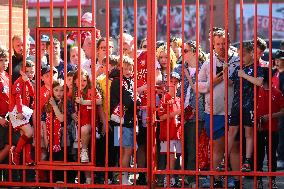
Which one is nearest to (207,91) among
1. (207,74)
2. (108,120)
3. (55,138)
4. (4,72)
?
(207,74)

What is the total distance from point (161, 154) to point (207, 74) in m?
1.16

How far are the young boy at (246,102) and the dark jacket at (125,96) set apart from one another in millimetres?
1042

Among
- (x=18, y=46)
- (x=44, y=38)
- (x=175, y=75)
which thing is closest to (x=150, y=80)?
(x=175, y=75)

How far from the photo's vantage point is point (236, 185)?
354 inches

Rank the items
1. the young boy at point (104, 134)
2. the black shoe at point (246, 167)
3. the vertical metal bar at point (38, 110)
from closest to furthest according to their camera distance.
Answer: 1. the black shoe at point (246, 167)
2. the vertical metal bar at point (38, 110)
3. the young boy at point (104, 134)

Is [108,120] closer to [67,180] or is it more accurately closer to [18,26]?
[67,180]

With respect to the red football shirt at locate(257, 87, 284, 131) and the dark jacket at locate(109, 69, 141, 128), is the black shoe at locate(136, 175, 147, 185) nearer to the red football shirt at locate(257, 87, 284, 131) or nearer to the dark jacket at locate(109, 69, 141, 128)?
the dark jacket at locate(109, 69, 141, 128)

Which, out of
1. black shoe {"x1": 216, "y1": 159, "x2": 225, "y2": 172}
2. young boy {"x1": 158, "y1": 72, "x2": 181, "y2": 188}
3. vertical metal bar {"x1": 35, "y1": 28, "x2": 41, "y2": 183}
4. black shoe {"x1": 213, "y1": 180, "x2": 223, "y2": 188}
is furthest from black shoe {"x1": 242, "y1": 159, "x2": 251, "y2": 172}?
vertical metal bar {"x1": 35, "y1": 28, "x2": 41, "y2": 183}

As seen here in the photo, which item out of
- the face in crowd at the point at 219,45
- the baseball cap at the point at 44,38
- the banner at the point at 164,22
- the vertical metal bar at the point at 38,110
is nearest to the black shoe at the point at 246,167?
the face in crowd at the point at 219,45

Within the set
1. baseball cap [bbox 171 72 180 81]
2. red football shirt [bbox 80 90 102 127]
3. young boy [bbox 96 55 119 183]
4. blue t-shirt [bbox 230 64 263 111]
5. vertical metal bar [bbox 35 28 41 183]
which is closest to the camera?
blue t-shirt [bbox 230 64 263 111]

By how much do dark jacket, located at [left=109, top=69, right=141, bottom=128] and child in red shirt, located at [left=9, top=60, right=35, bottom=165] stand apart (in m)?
0.88

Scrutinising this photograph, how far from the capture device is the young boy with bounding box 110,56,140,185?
→ 887 cm

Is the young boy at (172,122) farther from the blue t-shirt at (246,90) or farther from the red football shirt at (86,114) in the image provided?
the red football shirt at (86,114)

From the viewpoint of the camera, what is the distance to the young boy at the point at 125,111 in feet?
29.1
